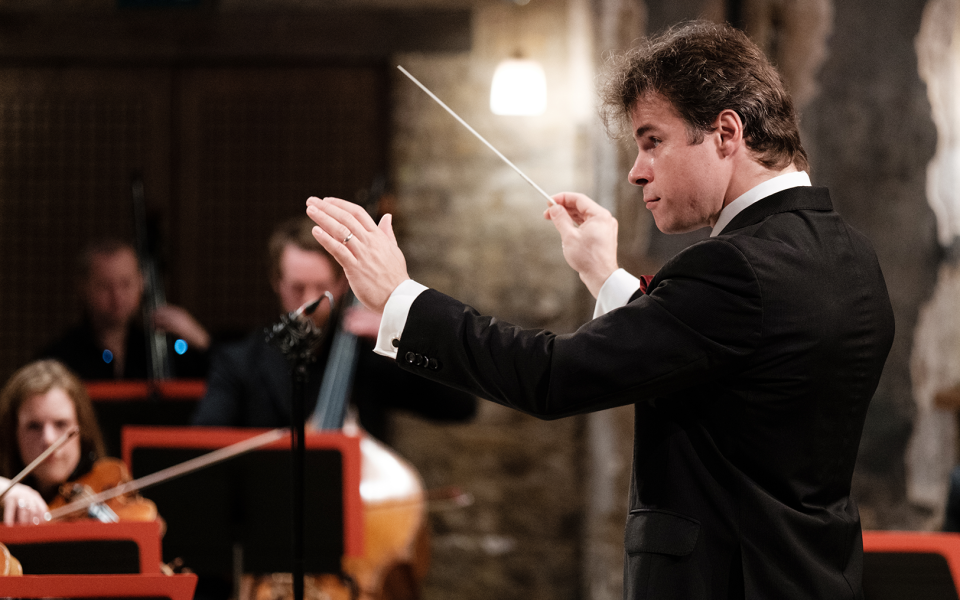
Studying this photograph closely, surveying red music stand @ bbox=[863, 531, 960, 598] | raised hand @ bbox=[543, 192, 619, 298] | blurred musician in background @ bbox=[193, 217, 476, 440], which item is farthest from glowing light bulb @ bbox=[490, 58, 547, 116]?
red music stand @ bbox=[863, 531, 960, 598]

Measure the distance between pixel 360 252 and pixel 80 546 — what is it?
2.76 ft

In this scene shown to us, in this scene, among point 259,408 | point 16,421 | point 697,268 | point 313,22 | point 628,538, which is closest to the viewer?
point 697,268

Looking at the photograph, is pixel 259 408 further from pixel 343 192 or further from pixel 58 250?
pixel 58 250

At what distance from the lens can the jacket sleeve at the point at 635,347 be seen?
3.60 feet

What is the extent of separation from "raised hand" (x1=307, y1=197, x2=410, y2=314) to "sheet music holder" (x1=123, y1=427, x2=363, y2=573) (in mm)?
1073

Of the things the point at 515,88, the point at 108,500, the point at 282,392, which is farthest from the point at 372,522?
the point at 515,88

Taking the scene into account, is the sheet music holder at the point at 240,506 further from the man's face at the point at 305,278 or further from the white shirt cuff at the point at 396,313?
the white shirt cuff at the point at 396,313

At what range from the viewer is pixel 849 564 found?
125cm

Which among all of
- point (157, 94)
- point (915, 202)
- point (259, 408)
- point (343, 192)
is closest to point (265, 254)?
point (343, 192)

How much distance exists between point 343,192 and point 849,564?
11.1 ft

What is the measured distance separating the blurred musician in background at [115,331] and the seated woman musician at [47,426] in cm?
137

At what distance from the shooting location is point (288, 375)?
9.41ft

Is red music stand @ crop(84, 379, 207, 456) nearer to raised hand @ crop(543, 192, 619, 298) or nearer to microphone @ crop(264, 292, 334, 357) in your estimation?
microphone @ crop(264, 292, 334, 357)

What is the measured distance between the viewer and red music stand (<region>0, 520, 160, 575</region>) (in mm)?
1588
